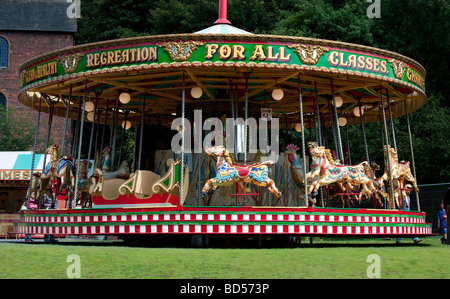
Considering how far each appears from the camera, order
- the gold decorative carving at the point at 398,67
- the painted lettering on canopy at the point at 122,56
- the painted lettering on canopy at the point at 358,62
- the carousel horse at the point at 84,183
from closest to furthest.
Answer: the painted lettering on canopy at the point at 122,56 → the painted lettering on canopy at the point at 358,62 → the gold decorative carving at the point at 398,67 → the carousel horse at the point at 84,183

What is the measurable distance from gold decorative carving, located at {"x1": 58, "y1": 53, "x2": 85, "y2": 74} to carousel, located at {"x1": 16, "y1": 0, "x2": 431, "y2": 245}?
0.03 metres

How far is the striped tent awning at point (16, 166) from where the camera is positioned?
38406 mm

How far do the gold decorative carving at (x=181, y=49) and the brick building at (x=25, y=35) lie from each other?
122ft

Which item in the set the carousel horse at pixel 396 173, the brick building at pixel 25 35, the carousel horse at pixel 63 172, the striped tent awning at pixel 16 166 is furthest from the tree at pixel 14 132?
the carousel horse at pixel 396 173

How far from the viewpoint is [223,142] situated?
71.6 ft

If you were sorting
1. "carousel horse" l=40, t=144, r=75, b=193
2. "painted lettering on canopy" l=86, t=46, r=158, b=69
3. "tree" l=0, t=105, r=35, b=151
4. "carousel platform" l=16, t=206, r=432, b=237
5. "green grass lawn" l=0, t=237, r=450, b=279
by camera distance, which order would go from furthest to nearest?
"tree" l=0, t=105, r=35, b=151, "carousel horse" l=40, t=144, r=75, b=193, "painted lettering on canopy" l=86, t=46, r=158, b=69, "carousel platform" l=16, t=206, r=432, b=237, "green grass lawn" l=0, t=237, r=450, b=279

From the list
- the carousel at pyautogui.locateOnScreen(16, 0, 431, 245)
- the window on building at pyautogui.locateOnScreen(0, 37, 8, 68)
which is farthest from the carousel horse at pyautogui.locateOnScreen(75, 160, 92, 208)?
the window on building at pyautogui.locateOnScreen(0, 37, 8, 68)

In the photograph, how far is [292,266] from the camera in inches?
500

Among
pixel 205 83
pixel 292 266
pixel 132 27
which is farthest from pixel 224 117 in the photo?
pixel 132 27

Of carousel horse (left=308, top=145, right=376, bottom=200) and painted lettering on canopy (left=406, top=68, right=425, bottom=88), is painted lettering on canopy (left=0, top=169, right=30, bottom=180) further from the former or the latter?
painted lettering on canopy (left=406, top=68, right=425, bottom=88)

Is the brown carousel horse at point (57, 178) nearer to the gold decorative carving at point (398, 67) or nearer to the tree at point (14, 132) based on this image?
the gold decorative carving at point (398, 67)

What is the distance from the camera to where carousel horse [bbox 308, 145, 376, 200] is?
785 inches

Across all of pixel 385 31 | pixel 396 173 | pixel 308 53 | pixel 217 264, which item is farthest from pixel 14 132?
pixel 217 264

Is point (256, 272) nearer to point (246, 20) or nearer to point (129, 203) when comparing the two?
point (129, 203)
